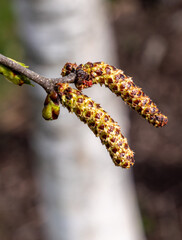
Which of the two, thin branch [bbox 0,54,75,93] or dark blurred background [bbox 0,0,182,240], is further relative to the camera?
dark blurred background [bbox 0,0,182,240]

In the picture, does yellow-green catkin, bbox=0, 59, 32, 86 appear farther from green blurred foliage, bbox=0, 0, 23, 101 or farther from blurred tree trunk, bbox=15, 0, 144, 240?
green blurred foliage, bbox=0, 0, 23, 101

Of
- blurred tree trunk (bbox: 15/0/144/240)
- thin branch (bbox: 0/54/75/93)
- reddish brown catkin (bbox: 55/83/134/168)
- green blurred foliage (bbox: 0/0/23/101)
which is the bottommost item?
reddish brown catkin (bbox: 55/83/134/168)

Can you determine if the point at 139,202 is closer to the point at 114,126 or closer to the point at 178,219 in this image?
the point at 178,219

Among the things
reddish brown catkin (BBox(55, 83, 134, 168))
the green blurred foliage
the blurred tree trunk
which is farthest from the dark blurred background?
reddish brown catkin (BBox(55, 83, 134, 168))

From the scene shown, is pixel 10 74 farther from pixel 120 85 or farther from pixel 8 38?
pixel 8 38

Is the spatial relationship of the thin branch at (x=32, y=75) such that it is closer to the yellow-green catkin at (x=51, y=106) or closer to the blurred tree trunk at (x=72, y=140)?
→ the yellow-green catkin at (x=51, y=106)

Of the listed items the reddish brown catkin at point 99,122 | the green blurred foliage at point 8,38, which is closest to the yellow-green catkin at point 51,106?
the reddish brown catkin at point 99,122

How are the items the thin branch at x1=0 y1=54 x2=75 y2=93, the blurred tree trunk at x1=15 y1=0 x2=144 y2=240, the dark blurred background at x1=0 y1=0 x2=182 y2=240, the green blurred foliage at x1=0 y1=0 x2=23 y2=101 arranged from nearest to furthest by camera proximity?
the thin branch at x1=0 y1=54 x2=75 y2=93, the blurred tree trunk at x1=15 y1=0 x2=144 y2=240, the dark blurred background at x1=0 y1=0 x2=182 y2=240, the green blurred foliage at x1=0 y1=0 x2=23 y2=101
